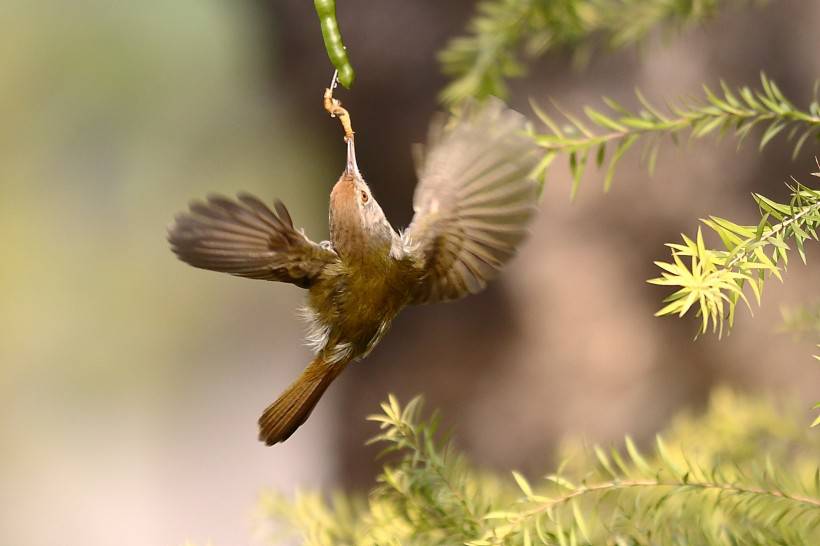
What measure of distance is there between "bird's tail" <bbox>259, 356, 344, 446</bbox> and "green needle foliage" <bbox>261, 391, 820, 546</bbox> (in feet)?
0.10

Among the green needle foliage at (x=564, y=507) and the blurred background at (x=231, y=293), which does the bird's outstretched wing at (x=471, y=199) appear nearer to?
the green needle foliage at (x=564, y=507)

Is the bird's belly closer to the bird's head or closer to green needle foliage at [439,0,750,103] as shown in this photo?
the bird's head

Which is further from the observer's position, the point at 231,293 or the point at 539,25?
the point at 231,293

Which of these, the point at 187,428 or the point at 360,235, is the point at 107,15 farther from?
the point at 360,235

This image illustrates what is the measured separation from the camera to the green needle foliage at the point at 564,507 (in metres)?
0.32

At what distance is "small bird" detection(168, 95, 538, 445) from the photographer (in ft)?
1.09

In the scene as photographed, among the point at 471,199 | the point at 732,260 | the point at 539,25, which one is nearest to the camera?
the point at 732,260

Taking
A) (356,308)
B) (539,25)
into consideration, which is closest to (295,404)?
(356,308)

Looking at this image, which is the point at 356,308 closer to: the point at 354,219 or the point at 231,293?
the point at 354,219

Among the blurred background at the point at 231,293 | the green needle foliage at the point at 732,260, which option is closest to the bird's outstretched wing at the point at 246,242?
the green needle foliage at the point at 732,260

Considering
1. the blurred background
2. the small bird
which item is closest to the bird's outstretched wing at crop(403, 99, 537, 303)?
the small bird

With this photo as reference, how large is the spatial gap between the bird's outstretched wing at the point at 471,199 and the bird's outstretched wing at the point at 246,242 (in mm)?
53

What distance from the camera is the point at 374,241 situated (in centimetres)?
36

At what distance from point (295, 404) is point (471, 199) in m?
0.12
